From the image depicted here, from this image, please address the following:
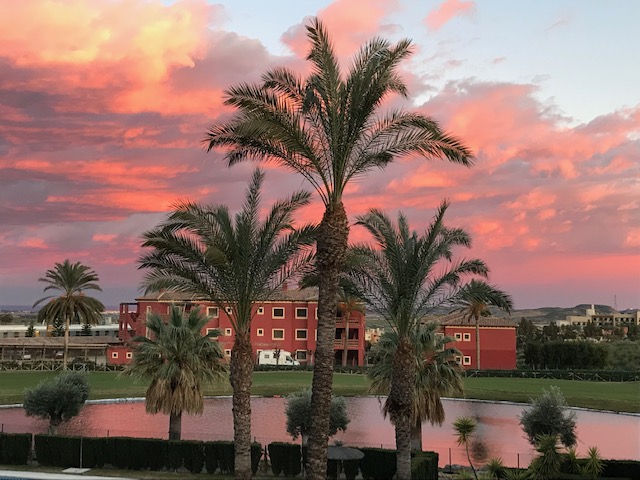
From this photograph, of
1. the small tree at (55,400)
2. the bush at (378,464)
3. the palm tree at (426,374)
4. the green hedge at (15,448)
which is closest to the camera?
the bush at (378,464)

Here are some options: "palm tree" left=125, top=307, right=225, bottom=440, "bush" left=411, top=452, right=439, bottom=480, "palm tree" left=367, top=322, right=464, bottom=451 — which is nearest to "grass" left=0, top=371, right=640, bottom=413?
"palm tree" left=125, top=307, right=225, bottom=440

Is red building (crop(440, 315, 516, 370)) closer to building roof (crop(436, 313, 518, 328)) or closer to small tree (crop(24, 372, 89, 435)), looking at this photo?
building roof (crop(436, 313, 518, 328))

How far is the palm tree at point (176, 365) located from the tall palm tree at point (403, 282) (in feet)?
29.3

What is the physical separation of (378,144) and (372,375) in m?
12.0

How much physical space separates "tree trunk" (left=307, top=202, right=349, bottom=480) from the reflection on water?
11.7 m

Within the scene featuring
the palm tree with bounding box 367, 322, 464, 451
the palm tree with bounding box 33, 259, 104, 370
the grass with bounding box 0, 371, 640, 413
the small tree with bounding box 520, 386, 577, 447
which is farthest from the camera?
the palm tree with bounding box 33, 259, 104, 370

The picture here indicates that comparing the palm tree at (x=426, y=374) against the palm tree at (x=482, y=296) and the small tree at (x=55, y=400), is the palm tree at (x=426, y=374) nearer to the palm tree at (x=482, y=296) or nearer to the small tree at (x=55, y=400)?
the palm tree at (x=482, y=296)

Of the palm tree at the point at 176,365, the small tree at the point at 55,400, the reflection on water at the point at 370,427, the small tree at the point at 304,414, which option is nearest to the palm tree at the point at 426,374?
the small tree at the point at 304,414

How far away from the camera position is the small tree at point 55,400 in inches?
1129

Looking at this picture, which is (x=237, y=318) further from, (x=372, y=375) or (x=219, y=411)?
(x=219, y=411)

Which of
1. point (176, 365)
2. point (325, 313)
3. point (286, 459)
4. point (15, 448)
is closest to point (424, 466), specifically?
point (286, 459)

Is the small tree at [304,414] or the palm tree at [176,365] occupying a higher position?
the palm tree at [176,365]

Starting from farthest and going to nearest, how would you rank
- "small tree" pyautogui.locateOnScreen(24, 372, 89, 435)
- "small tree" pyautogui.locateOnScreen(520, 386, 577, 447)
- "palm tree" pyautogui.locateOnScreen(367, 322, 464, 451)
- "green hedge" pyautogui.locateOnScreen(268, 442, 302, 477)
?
1. "small tree" pyautogui.locateOnScreen(24, 372, 89, 435)
2. "small tree" pyautogui.locateOnScreen(520, 386, 577, 447)
3. "palm tree" pyautogui.locateOnScreen(367, 322, 464, 451)
4. "green hedge" pyautogui.locateOnScreen(268, 442, 302, 477)

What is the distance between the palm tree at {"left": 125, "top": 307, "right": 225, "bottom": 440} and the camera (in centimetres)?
2692
